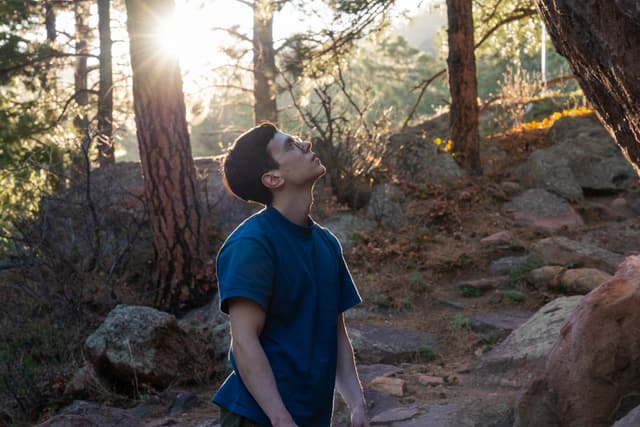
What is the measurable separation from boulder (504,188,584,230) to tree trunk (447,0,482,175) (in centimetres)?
99

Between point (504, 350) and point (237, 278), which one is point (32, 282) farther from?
point (237, 278)

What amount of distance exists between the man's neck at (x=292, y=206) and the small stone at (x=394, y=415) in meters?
2.37

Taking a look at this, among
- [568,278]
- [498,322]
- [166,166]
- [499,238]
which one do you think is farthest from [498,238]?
[166,166]

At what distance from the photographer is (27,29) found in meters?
14.1

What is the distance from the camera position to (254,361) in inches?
84.4

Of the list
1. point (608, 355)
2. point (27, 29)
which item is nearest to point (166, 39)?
point (608, 355)

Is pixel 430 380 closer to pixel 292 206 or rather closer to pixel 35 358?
pixel 292 206

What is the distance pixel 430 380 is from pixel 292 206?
315cm

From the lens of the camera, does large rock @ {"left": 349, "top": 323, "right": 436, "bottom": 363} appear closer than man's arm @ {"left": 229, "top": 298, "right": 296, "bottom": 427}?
No

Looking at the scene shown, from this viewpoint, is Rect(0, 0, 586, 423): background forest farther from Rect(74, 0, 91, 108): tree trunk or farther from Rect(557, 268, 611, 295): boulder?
Rect(557, 268, 611, 295): boulder

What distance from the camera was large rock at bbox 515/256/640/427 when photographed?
11.2 feet

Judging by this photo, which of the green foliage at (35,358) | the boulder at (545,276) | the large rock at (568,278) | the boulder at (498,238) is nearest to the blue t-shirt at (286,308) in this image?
the green foliage at (35,358)

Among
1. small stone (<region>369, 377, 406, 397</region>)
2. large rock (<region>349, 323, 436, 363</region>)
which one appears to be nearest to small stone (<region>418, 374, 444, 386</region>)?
small stone (<region>369, 377, 406, 397</region>)

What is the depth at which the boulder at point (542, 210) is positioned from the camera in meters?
9.99
